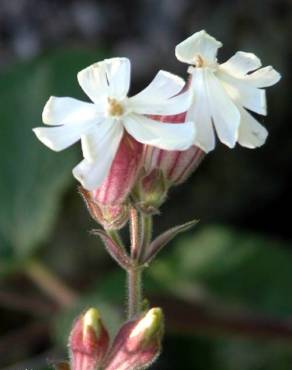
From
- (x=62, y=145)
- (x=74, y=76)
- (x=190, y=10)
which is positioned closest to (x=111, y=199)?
(x=62, y=145)

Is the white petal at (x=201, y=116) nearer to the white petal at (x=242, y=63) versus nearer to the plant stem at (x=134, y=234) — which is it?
the white petal at (x=242, y=63)

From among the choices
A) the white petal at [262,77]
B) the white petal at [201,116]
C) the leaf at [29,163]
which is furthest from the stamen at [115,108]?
the leaf at [29,163]

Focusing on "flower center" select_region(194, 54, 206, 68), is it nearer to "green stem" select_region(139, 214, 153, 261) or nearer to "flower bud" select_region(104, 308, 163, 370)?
"green stem" select_region(139, 214, 153, 261)

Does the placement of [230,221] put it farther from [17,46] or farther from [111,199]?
[111,199]

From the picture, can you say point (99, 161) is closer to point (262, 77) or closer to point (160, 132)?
point (160, 132)

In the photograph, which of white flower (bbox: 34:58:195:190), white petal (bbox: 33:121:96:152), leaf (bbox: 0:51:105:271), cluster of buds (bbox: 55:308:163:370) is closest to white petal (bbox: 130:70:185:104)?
white flower (bbox: 34:58:195:190)

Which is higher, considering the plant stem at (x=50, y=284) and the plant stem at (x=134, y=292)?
the plant stem at (x=134, y=292)

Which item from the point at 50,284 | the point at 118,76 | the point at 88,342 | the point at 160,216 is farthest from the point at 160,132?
the point at 160,216
